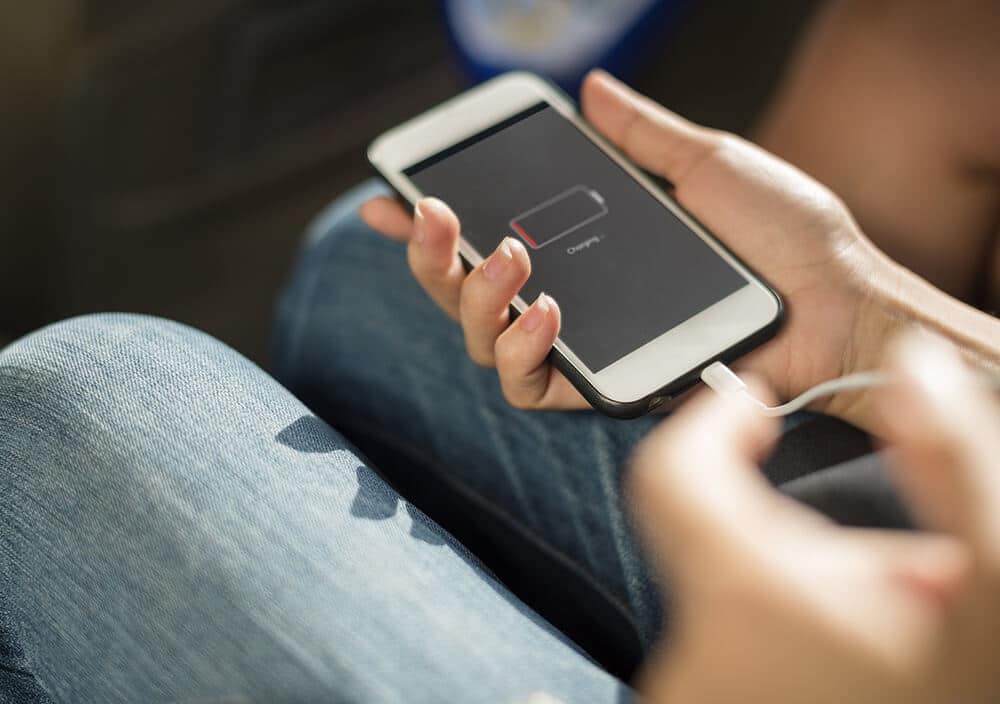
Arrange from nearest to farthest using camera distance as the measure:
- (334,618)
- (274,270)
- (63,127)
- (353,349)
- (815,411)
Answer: (334,618) → (815,411) → (353,349) → (63,127) → (274,270)

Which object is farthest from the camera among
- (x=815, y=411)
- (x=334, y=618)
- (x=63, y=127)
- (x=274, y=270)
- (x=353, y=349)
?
(x=274, y=270)

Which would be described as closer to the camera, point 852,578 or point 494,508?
point 852,578

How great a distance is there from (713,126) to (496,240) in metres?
0.63

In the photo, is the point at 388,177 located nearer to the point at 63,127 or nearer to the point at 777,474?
the point at 777,474

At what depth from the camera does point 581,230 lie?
0.60 m

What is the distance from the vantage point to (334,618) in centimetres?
42

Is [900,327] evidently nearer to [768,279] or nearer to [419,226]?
[768,279]

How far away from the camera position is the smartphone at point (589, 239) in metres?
0.55

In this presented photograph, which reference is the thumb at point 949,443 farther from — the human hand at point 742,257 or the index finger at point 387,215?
the index finger at point 387,215

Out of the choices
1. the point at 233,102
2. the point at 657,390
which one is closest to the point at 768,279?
the point at 657,390

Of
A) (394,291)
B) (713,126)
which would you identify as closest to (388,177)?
(394,291)

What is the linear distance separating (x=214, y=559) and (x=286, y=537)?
4 cm

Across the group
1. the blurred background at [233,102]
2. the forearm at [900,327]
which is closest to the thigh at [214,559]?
the forearm at [900,327]

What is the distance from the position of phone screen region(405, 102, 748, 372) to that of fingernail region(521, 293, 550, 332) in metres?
0.04
